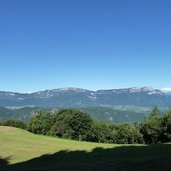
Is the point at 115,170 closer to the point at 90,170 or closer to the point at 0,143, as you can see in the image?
the point at 90,170

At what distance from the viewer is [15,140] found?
5644cm

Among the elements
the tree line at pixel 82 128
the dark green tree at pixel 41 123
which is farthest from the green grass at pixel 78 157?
the dark green tree at pixel 41 123

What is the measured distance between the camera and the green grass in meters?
27.7

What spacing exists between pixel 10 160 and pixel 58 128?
307 feet

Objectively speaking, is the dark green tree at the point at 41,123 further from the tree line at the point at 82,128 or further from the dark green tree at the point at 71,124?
the dark green tree at the point at 71,124

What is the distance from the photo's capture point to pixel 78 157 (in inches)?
1518

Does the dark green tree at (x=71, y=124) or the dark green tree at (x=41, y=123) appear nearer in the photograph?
the dark green tree at (x=71, y=124)

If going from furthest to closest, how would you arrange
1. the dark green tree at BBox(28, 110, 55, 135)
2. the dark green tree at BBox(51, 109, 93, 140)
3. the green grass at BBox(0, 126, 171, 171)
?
the dark green tree at BBox(28, 110, 55, 135)
the dark green tree at BBox(51, 109, 93, 140)
the green grass at BBox(0, 126, 171, 171)

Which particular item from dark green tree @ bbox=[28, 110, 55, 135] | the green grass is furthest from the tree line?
the green grass

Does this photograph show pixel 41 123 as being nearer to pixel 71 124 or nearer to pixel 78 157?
pixel 71 124

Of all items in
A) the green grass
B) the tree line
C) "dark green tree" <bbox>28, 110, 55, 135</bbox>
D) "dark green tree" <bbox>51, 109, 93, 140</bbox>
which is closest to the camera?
the green grass

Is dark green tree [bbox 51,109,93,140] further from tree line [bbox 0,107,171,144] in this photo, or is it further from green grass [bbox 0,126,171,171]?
green grass [bbox 0,126,171,171]

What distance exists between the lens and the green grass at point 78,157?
27.7 m

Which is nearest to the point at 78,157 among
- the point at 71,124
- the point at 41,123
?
the point at 71,124
